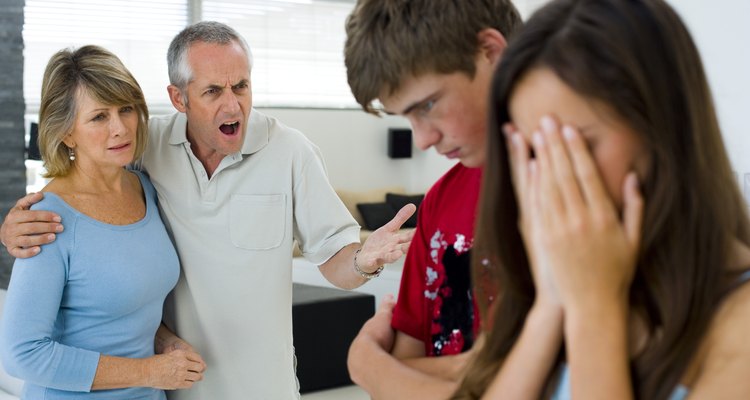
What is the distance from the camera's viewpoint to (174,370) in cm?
234

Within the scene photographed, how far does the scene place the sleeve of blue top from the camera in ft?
7.25

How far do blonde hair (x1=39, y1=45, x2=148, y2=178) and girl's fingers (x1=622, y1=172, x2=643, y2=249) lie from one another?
166cm

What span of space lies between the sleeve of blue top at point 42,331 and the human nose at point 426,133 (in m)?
1.26

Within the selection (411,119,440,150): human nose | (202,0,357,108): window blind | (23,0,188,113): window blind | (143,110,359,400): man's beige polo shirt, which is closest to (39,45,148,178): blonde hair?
(143,110,359,400): man's beige polo shirt

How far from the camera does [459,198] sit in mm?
1469

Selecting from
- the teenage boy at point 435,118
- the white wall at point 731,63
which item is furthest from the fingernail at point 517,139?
the white wall at point 731,63

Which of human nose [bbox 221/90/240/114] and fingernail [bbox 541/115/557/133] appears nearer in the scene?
fingernail [bbox 541/115/557/133]

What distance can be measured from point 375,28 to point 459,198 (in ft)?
1.06

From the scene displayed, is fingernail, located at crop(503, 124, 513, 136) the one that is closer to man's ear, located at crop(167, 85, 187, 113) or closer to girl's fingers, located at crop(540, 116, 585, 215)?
girl's fingers, located at crop(540, 116, 585, 215)

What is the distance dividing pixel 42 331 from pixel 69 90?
0.60 m

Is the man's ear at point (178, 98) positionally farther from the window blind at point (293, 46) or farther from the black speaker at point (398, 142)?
the black speaker at point (398, 142)

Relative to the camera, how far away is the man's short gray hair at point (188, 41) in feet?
8.24

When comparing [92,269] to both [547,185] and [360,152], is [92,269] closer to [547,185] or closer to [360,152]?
[547,185]

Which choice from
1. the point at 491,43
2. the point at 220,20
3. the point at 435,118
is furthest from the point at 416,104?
the point at 220,20
